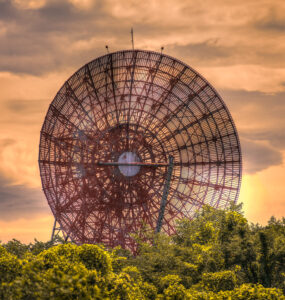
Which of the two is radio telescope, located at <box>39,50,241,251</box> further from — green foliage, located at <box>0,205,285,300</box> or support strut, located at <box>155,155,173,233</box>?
green foliage, located at <box>0,205,285,300</box>

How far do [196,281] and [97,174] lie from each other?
15.5 metres

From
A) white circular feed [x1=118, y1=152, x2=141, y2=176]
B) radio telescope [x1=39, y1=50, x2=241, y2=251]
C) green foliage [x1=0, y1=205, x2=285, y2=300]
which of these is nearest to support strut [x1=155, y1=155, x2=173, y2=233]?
radio telescope [x1=39, y1=50, x2=241, y2=251]

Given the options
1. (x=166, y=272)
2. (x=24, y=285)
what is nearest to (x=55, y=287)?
(x=24, y=285)

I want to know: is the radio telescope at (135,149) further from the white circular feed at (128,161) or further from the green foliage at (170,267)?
the green foliage at (170,267)

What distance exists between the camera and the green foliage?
16312mm

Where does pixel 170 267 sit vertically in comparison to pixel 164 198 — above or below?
below

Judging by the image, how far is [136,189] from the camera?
38.5 metres

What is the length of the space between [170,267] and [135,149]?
13884 mm

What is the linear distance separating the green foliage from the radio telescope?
3.82m

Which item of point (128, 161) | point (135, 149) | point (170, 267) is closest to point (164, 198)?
point (128, 161)

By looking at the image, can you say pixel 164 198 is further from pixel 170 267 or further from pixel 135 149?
pixel 170 267

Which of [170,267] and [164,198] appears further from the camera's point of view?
[164,198]

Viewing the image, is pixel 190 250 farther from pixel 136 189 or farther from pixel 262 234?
pixel 136 189

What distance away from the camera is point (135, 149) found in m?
38.7
